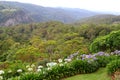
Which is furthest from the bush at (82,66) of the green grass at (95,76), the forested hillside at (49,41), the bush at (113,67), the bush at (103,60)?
the forested hillside at (49,41)

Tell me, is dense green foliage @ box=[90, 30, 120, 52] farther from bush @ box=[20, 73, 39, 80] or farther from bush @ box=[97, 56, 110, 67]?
bush @ box=[20, 73, 39, 80]

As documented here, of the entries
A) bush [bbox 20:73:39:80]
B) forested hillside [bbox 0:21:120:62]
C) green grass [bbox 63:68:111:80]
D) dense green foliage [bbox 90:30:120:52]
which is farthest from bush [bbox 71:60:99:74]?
forested hillside [bbox 0:21:120:62]

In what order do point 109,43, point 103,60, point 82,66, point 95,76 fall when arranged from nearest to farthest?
1. point 95,76
2. point 82,66
3. point 103,60
4. point 109,43

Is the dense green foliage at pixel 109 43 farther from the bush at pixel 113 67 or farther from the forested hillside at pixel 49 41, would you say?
the bush at pixel 113 67

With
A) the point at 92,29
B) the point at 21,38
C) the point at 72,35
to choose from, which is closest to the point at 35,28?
the point at 21,38

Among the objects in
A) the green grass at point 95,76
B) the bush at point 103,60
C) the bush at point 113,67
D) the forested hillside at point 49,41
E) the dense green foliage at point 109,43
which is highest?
the bush at point 113,67

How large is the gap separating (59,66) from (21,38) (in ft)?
225

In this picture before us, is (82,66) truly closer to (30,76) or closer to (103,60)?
(103,60)

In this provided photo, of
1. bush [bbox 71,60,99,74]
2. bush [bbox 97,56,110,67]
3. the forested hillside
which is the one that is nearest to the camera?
bush [bbox 71,60,99,74]

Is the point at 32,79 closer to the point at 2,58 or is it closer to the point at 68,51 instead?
the point at 68,51

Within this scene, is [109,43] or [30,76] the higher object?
[30,76]

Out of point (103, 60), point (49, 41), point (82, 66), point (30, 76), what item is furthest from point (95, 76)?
point (49, 41)

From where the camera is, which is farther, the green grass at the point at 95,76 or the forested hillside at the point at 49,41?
the forested hillside at the point at 49,41

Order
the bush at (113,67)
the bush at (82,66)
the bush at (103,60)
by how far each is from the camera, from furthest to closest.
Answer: the bush at (103,60) < the bush at (82,66) < the bush at (113,67)
